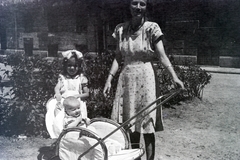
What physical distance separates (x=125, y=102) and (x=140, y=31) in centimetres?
80

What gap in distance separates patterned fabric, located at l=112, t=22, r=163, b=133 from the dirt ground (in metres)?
1.04

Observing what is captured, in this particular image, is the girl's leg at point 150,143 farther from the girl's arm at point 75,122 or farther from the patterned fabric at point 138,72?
the girl's arm at point 75,122

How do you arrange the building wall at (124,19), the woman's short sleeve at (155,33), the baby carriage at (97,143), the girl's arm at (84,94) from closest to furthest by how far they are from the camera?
the baby carriage at (97,143)
the woman's short sleeve at (155,33)
the girl's arm at (84,94)
the building wall at (124,19)

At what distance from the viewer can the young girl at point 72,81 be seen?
3432 mm

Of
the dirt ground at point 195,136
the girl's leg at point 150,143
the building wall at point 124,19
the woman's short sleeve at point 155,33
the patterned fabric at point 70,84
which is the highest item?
the building wall at point 124,19

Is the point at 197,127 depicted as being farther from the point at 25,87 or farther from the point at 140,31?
the point at 25,87

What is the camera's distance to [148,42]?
2.88 metres

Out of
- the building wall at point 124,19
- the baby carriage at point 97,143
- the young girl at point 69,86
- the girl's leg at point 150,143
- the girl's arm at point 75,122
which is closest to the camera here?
the baby carriage at point 97,143

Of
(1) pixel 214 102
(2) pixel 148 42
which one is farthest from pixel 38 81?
(1) pixel 214 102

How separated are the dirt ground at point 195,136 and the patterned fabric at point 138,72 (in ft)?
3.43

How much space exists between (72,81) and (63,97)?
0.78ft

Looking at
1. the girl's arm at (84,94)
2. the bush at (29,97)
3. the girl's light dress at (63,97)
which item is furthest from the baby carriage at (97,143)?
the bush at (29,97)

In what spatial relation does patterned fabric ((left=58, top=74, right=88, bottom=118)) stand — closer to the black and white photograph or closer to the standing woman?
the black and white photograph

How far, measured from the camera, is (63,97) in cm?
348
